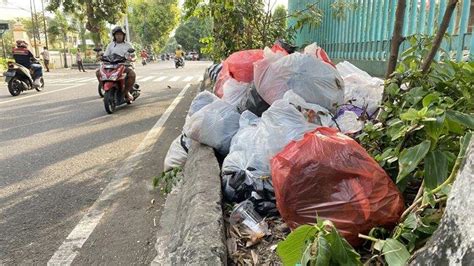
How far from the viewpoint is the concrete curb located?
1.50m

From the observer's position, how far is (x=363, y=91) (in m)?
3.07

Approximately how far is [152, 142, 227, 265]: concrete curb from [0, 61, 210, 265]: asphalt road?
0.29 meters

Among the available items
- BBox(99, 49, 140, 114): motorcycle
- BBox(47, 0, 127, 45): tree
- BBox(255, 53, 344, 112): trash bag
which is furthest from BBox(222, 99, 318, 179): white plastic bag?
BBox(47, 0, 127, 45): tree

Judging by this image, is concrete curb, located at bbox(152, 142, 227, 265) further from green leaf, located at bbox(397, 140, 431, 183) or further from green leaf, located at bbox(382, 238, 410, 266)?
green leaf, located at bbox(397, 140, 431, 183)

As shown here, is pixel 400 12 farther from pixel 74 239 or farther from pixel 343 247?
pixel 74 239

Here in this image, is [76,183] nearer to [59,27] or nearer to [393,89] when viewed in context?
[393,89]

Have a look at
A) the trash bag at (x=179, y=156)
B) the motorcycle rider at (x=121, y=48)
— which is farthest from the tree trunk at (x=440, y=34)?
the motorcycle rider at (x=121, y=48)

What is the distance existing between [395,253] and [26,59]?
38.8 feet

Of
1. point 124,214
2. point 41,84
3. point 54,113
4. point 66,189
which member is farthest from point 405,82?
point 41,84

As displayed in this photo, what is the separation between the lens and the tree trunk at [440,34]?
1.62 m

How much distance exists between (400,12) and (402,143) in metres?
0.80

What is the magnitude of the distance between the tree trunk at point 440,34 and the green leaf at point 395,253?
1.03m

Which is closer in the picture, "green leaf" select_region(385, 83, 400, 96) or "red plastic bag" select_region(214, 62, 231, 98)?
"green leaf" select_region(385, 83, 400, 96)

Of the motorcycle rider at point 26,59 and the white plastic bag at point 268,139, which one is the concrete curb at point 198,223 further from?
the motorcycle rider at point 26,59
